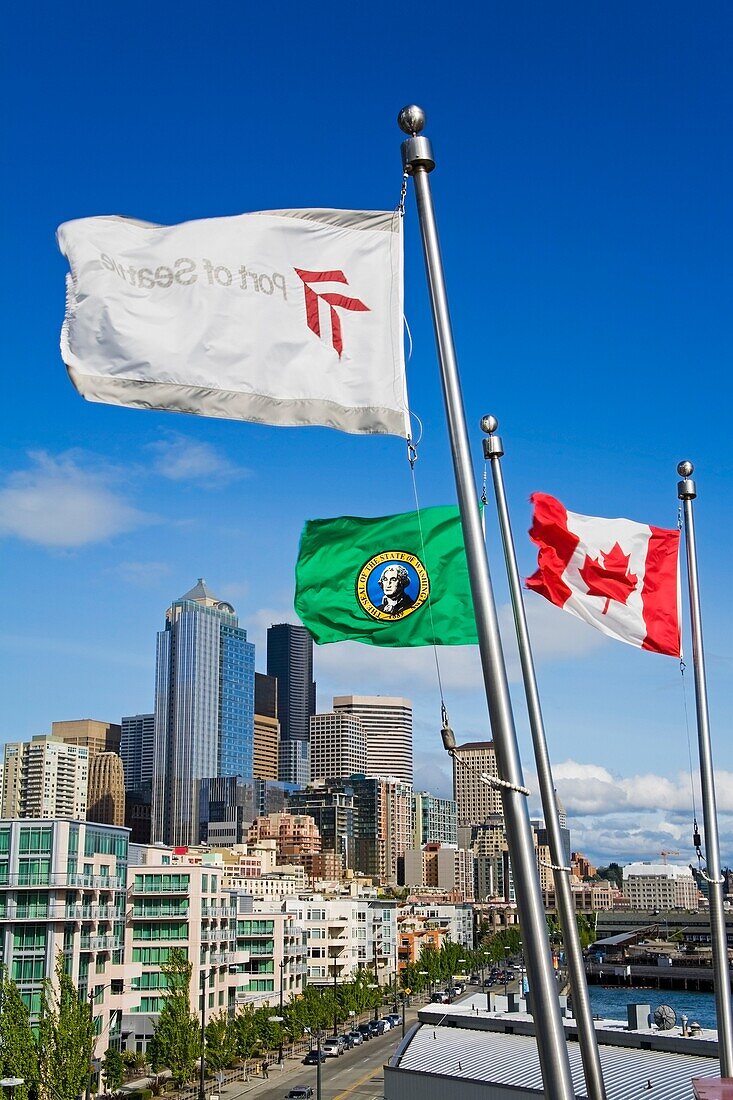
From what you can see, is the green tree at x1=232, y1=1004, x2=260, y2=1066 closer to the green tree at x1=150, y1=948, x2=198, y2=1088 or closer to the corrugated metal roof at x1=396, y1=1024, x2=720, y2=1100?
→ the green tree at x1=150, y1=948, x2=198, y2=1088

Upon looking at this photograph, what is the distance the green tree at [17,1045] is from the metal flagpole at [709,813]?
1605 inches

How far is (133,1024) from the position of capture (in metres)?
71.4

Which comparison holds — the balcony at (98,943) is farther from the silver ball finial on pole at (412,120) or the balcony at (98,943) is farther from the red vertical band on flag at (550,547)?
the silver ball finial on pole at (412,120)

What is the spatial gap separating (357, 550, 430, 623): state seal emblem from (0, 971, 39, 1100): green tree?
142ft

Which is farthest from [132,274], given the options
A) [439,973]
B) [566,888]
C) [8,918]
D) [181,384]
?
[439,973]

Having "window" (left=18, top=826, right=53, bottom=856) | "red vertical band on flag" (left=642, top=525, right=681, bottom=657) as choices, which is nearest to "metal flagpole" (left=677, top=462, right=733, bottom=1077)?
"red vertical band on flag" (left=642, top=525, right=681, bottom=657)

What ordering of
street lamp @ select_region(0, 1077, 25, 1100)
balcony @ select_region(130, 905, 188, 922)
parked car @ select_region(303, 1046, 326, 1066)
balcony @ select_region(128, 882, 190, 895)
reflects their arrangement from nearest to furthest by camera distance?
street lamp @ select_region(0, 1077, 25, 1100) < balcony @ select_region(130, 905, 188, 922) < balcony @ select_region(128, 882, 190, 895) < parked car @ select_region(303, 1046, 326, 1066)

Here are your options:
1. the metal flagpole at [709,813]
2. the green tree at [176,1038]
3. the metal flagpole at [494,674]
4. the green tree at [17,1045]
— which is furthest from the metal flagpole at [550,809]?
the green tree at [176,1038]

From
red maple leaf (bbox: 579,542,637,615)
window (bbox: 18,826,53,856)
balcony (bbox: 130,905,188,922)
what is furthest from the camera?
balcony (bbox: 130,905,188,922)

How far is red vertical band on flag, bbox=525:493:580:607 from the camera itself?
17.4 meters

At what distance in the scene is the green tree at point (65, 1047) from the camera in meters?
50.2

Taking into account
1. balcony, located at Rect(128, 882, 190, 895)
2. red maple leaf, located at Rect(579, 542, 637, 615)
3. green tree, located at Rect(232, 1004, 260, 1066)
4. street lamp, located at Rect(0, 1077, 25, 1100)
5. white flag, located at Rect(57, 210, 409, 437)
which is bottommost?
green tree, located at Rect(232, 1004, 260, 1066)

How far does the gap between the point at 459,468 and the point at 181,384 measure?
3.39 m

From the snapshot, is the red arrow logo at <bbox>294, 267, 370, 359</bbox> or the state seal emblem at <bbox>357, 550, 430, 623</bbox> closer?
the red arrow logo at <bbox>294, 267, 370, 359</bbox>
